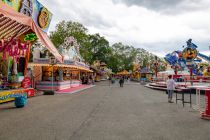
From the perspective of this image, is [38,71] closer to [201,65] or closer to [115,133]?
[115,133]

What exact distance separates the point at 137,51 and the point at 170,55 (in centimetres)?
8823

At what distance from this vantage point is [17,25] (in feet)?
34.3

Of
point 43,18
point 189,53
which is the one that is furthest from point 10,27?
point 189,53

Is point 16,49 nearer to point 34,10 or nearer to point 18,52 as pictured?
point 18,52

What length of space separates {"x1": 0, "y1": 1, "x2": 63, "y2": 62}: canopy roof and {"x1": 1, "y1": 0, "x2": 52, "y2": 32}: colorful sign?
162 inches

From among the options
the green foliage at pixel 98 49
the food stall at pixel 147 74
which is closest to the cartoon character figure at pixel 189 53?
the green foliage at pixel 98 49

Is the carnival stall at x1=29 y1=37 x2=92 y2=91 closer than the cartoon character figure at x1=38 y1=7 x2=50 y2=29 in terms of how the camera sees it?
No

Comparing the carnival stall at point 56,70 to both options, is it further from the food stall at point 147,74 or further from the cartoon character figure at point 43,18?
the food stall at point 147,74

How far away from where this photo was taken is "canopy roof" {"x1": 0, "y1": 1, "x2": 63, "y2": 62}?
284 inches

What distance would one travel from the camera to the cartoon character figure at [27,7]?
1583cm

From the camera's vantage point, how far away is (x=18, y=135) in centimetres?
613

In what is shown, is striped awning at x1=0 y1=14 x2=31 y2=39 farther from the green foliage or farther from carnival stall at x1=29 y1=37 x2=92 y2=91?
the green foliage

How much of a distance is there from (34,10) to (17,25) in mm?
6575

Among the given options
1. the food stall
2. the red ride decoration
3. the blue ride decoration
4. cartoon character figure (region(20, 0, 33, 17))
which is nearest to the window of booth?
the red ride decoration
